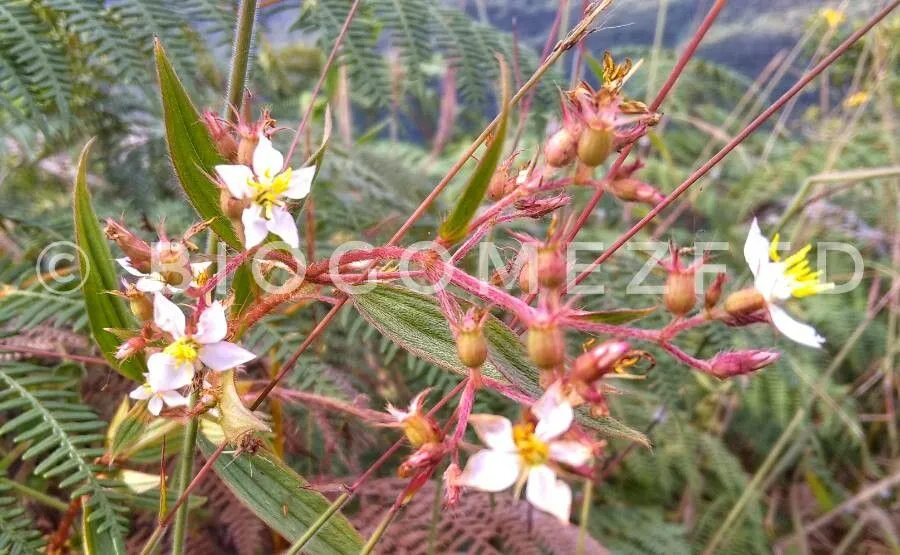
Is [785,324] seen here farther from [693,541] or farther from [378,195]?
[693,541]

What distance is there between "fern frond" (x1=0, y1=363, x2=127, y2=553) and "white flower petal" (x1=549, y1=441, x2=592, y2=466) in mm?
426

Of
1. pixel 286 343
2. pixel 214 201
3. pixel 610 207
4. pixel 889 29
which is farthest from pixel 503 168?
pixel 889 29

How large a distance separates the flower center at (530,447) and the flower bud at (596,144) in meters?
Result: 0.17

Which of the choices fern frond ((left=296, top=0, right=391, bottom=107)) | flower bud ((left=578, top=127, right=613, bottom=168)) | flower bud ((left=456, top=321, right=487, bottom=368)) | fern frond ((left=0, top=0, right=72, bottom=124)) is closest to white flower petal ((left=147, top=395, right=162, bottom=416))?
flower bud ((left=456, top=321, right=487, bottom=368))

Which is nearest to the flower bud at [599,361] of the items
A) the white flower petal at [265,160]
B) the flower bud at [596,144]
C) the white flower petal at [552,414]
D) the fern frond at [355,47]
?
the white flower petal at [552,414]

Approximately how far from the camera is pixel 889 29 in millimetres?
1915

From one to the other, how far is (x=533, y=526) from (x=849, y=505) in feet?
2.54

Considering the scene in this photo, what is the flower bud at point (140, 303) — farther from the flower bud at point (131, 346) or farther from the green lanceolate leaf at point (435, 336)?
the green lanceolate leaf at point (435, 336)

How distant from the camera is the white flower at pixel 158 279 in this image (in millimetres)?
488

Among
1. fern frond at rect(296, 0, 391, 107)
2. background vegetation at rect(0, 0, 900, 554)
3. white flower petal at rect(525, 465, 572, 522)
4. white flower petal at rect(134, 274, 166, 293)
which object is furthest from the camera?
fern frond at rect(296, 0, 391, 107)

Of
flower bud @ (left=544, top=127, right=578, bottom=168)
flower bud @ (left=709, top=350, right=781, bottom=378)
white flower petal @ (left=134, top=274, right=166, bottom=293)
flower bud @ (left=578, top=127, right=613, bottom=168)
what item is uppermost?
flower bud @ (left=578, top=127, right=613, bottom=168)

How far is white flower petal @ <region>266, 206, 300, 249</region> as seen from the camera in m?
0.45

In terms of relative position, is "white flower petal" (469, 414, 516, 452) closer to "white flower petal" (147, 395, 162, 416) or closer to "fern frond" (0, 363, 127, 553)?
"white flower petal" (147, 395, 162, 416)

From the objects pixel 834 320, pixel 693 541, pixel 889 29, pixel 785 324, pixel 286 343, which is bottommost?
pixel 693 541
